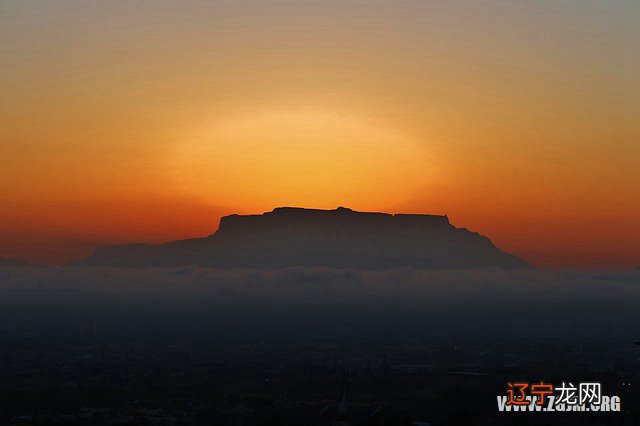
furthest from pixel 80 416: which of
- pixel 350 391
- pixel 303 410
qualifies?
pixel 350 391

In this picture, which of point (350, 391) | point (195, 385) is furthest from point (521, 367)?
point (195, 385)

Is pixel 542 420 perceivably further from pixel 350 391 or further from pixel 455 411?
pixel 350 391

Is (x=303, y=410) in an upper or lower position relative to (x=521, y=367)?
lower

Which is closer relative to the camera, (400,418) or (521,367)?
(400,418)

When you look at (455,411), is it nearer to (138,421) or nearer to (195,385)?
(138,421)

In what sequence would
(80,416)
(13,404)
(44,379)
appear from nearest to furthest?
(80,416)
(13,404)
(44,379)

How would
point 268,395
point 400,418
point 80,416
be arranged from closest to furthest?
point 400,418 < point 80,416 < point 268,395

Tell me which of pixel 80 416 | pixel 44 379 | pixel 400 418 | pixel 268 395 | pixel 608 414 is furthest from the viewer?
pixel 44 379

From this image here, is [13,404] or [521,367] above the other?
[521,367]

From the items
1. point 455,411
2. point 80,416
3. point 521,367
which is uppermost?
point 521,367
